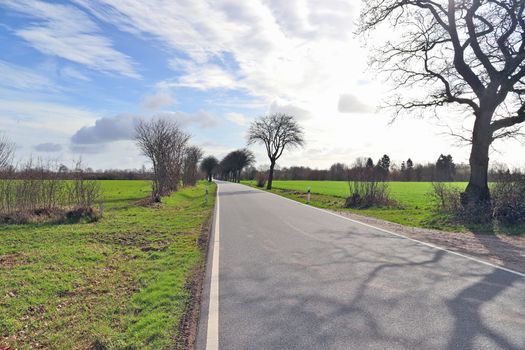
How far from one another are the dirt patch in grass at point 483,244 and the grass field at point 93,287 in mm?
6175

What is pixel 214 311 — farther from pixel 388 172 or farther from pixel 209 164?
pixel 209 164

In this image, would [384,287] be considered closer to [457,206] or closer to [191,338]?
[191,338]

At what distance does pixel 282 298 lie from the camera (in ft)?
16.8

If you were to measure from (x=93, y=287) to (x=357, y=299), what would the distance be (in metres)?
4.40

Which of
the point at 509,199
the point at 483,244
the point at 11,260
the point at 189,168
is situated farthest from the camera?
the point at 189,168

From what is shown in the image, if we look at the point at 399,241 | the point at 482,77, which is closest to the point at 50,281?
the point at 399,241

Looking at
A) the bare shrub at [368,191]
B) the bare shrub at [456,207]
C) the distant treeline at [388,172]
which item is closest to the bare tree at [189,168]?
the distant treeline at [388,172]

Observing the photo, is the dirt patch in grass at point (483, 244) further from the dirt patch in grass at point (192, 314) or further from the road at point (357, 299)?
the dirt patch in grass at point (192, 314)

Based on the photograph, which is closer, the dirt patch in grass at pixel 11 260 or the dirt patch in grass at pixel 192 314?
the dirt patch in grass at pixel 192 314

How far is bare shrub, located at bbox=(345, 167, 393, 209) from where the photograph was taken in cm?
2103

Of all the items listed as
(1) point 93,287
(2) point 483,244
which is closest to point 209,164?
(2) point 483,244

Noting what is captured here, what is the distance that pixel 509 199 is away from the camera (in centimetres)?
1334

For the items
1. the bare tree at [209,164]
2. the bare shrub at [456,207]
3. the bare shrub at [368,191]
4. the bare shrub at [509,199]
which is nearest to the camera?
the bare shrub at [509,199]

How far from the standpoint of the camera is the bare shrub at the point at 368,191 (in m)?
21.0
